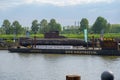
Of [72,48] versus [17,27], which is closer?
[72,48]

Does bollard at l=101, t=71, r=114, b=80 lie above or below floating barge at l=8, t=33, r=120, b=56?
above

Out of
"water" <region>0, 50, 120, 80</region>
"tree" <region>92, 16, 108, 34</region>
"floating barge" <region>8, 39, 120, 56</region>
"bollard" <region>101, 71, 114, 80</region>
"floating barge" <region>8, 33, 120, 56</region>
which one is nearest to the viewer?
"bollard" <region>101, 71, 114, 80</region>

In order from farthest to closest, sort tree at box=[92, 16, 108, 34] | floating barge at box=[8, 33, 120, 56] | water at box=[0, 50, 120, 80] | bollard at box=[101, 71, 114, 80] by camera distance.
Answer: tree at box=[92, 16, 108, 34], floating barge at box=[8, 33, 120, 56], water at box=[0, 50, 120, 80], bollard at box=[101, 71, 114, 80]

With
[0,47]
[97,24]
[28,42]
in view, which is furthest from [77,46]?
[97,24]

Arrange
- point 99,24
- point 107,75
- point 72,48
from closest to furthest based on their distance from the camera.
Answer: point 107,75, point 72,48, point 99,24

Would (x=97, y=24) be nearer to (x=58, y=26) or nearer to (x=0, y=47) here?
(x=58, y=26)

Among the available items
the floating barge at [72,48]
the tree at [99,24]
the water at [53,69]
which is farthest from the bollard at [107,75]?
the tree at [99,24]

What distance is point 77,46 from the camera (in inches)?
4247

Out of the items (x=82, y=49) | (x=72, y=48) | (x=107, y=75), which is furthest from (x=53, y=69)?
(x=72, y=48)

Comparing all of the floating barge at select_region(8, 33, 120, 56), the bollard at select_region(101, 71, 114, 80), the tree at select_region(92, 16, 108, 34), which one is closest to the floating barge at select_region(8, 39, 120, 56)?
the floating barge at select_region(8, 33, 120, 56)

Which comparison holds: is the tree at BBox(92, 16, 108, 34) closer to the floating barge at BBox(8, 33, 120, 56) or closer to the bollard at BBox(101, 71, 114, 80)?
the floating barge at BBox(8, 33, 120, 56)

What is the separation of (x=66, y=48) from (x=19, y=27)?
3826 inches

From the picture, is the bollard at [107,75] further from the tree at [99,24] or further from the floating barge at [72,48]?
the tree at [99,24]

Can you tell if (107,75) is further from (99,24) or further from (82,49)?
(99,24)
